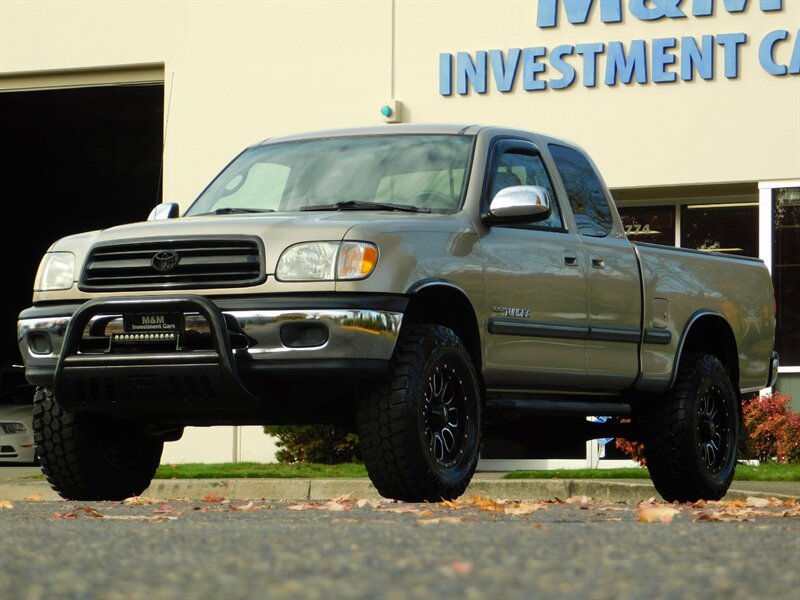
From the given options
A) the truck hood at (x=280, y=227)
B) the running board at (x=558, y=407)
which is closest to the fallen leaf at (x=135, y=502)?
the truck hood at (x=280, y=227)

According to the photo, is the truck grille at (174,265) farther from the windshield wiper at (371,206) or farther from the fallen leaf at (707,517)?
the fallen leaf at (707,517)

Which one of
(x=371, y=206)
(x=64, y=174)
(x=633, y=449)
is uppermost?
(x=64, y=174)

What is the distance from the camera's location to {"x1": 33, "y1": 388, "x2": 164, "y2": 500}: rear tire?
26.9 ft

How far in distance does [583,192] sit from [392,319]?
2.56 metres

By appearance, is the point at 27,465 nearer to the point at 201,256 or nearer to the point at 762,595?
the point at 201,256

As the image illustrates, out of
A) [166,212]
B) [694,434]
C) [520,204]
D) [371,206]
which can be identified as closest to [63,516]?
[371,206]

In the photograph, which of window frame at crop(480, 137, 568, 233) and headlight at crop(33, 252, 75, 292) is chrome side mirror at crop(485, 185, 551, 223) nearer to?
window frame at crop(480, 137, 568, 233)

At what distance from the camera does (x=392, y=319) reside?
7.41m

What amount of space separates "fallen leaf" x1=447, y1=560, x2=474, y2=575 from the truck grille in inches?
131

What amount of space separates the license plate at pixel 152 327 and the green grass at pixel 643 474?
6959 mm

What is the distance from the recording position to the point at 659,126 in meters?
17.3

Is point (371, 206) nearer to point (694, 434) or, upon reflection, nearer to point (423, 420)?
point (423, 420)

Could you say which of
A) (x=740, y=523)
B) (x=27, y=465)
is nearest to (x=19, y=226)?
(x=27, y=465)

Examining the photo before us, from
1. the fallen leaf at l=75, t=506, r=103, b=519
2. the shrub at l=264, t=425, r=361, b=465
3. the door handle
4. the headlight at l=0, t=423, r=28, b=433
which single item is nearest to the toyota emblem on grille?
the fallen leaf at l=75, t=506, r=103, b=519
